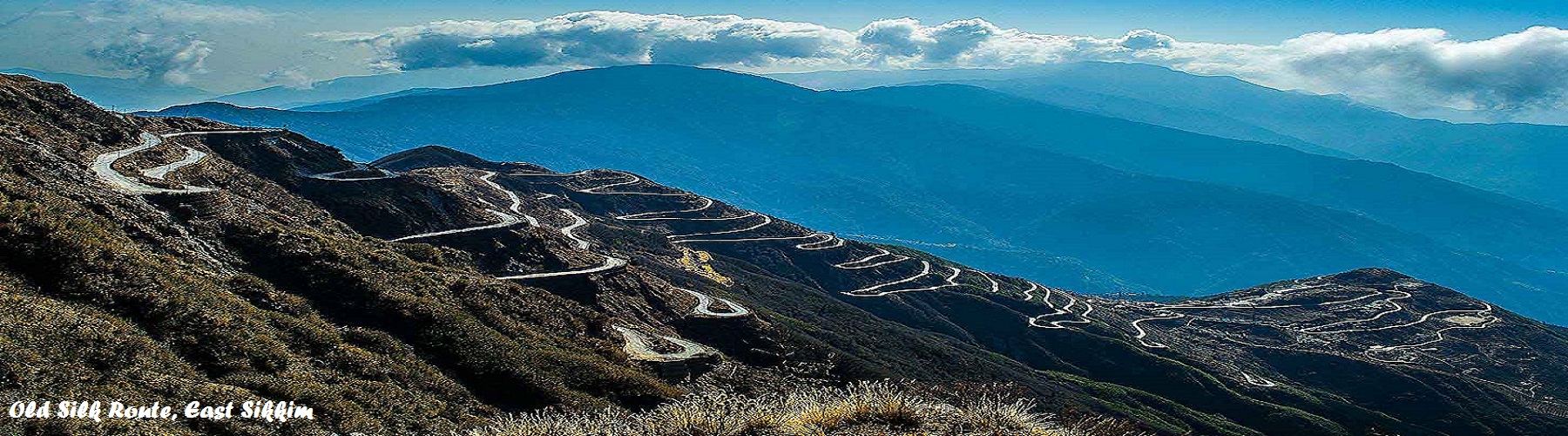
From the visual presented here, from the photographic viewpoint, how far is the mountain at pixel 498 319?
21.3m

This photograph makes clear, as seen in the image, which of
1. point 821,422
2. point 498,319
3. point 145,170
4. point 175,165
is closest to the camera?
point 821,422

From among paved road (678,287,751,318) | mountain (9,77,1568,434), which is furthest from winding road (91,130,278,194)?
paved road (678,287,751,318)

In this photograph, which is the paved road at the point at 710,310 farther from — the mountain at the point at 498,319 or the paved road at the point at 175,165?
the paved road at the point at 175,165

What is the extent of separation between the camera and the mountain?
21.3 m

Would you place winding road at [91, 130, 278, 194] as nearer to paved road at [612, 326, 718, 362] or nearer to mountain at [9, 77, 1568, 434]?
mountain at [9, 77, 1568, 434]

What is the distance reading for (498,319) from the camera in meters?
35.4

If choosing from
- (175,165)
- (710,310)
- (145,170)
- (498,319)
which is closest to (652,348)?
(498,319)

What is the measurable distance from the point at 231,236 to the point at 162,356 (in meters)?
15.9

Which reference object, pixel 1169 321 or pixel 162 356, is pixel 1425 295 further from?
pixel 162 356

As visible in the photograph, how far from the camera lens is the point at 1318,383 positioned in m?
114

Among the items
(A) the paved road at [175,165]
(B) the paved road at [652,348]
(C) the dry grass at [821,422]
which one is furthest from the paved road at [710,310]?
(C) the dry grass at [821,422]

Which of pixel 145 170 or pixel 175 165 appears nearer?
pixel 145 170

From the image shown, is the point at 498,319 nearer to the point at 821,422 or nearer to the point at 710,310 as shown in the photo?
the point at 821,422

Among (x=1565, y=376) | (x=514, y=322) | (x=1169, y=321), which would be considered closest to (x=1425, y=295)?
(x=1565, y=376)
